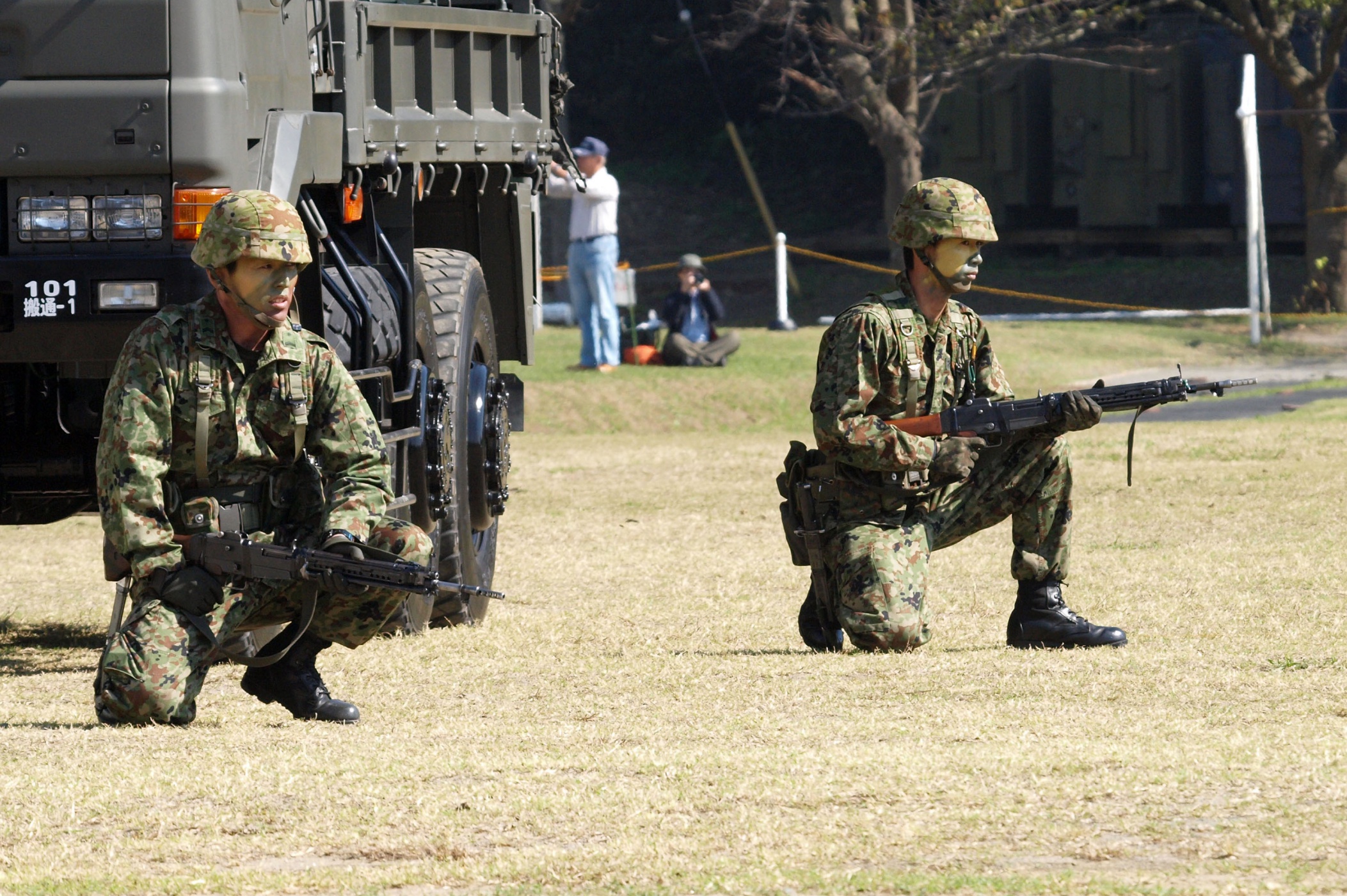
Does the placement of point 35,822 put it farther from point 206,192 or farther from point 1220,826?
point 1220,826

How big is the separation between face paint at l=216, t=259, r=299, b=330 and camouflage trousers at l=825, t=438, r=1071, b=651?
209 centimetres

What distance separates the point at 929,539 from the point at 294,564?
228 cm

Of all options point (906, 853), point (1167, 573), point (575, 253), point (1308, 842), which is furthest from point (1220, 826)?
point (575, 253)

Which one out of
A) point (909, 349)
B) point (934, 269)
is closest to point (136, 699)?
point (909, 349)

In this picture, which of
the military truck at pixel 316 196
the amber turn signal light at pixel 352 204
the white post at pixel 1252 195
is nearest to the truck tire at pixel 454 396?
the military truck at pixel 316 196

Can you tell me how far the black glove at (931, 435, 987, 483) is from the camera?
6.93m

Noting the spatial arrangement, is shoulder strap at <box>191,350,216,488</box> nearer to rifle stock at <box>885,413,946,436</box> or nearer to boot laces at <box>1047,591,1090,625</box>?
rifle stock at <box>885,413,946,436</box>

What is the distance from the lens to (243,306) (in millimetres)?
5934

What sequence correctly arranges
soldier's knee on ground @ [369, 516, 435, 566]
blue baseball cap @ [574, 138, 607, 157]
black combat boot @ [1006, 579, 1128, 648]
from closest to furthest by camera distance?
soldier's knee on ground @ [369, 516, 435, 566]
black combat boot @ [1006, 579, 1128, 648]
blue baseball cap @ [574, 138, 607, 157]

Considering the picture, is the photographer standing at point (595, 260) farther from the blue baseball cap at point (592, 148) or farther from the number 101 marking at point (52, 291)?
the number 101 marking at point (52, 291)

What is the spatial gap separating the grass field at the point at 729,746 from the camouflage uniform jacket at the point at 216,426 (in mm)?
593

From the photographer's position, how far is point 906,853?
4316 mm

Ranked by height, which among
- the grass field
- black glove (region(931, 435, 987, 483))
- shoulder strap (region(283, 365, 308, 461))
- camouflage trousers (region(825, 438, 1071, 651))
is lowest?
the grass field

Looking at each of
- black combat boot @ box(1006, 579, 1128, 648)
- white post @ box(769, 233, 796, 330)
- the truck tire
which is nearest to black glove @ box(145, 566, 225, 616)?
the truck tire
